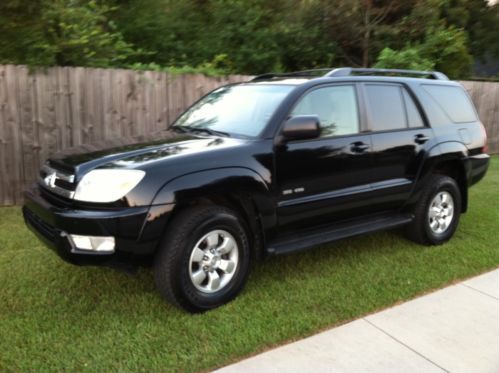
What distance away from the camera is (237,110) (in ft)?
14.5

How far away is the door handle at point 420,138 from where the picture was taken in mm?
4891

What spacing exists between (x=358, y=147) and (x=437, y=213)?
150 cm

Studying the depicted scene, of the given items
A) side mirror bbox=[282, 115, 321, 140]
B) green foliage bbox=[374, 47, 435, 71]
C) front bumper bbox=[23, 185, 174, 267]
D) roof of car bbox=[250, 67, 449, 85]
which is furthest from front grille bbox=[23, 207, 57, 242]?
green foliage bbox=[374, 47, 435, 71]

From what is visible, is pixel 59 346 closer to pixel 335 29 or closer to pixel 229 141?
pixel 229 141

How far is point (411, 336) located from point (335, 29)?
9.84m

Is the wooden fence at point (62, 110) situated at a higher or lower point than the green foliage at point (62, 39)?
lower

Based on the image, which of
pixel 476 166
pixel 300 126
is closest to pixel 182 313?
pixel 300 126

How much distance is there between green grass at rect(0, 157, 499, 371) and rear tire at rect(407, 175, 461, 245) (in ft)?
0.42

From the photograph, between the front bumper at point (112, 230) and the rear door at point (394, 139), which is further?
the rear door at point (394, 139)

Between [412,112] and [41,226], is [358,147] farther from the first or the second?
[41,226]

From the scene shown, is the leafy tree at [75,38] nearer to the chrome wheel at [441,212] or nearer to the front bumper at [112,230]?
the front bumper at [112,230]

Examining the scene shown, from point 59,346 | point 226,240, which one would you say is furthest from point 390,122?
point 59,346

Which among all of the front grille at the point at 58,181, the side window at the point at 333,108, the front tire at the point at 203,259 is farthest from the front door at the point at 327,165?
the front grille at the point at 58,181

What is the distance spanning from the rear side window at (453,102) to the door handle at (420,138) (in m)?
0.56
